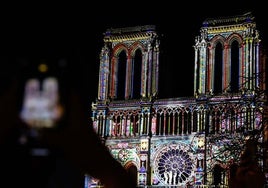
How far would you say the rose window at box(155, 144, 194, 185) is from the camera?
135ft

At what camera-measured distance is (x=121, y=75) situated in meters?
44.0

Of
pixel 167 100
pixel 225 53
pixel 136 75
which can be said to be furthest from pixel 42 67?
pixel 136 75

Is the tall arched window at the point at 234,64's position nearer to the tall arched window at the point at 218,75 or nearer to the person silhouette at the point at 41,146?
the tall arched window at the point at 218,75

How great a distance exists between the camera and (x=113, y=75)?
4378 centimetres

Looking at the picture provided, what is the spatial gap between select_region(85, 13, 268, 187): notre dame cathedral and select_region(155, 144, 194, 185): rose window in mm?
71

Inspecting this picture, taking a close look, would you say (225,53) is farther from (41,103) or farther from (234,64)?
(41,103)

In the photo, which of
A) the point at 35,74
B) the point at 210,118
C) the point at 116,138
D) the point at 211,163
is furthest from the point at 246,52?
the point at 35,74

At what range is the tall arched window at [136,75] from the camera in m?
43.5

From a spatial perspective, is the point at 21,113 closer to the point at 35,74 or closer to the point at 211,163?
the point at 35,74

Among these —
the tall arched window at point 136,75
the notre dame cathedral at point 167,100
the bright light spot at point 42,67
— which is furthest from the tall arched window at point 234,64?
the bright light spot at point 42,67

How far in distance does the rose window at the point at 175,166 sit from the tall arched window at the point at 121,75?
18.4 feet

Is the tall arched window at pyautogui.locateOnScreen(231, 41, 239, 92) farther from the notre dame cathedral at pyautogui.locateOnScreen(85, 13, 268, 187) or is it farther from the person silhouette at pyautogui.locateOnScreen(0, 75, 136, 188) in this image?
the person silhouette at pyautogui.locateOnScreen(0, 75, 136, 188)

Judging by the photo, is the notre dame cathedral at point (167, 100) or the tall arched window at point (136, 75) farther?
the tall arched window at point (136, 75)

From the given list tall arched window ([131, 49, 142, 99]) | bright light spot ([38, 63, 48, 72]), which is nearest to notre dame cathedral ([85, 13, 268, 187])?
tall arched window ([131, 49, 142, 99])
